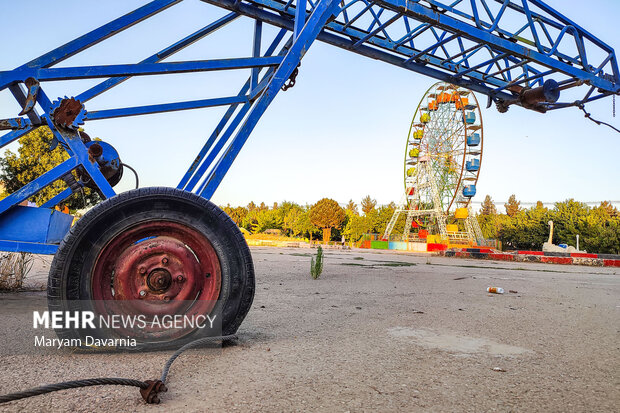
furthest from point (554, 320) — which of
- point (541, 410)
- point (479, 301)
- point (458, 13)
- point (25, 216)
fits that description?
point (25, 216)

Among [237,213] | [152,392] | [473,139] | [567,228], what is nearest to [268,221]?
[237,213]

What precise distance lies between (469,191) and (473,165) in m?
2.61

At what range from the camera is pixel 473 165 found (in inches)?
1459

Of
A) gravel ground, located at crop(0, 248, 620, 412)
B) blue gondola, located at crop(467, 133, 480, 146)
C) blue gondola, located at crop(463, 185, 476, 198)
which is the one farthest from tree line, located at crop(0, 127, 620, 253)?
blue gondola, located at crop(467, 133, 480, 146)

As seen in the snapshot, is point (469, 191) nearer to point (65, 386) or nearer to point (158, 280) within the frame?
point (158, 280)

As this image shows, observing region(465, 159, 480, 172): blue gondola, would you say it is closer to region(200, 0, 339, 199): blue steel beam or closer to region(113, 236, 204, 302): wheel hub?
region(200, 0, 339, 199): blue steel beam

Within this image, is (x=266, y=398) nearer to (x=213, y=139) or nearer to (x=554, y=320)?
(x=213, y=139)

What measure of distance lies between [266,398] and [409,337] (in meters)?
1.55

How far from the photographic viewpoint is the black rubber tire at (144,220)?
209cm

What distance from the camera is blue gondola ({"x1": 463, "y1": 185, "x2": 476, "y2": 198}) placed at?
37469 millimetres

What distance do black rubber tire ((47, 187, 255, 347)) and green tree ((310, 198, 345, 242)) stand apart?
5628cm

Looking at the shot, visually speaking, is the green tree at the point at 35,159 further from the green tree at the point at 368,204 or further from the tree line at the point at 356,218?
the green tree at the point at 368,204

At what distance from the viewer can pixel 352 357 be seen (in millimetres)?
2295

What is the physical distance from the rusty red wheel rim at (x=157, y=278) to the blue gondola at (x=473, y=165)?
38553 millimetres
